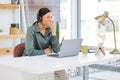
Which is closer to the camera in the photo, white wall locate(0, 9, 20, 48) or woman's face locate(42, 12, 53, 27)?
woman's face locate(42, 12, 53, 27)

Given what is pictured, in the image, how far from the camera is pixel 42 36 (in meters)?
3.12

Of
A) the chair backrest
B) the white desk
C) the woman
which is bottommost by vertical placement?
the white desk

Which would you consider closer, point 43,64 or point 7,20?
point 43,64

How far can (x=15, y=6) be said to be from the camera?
425 centimetres

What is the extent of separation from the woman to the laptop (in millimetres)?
358

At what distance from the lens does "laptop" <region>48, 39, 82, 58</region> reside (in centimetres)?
261

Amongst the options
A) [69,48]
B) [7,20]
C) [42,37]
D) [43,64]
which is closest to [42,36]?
[42,37]

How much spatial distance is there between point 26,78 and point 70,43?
25.8 inches

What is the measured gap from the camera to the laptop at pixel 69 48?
103 inches

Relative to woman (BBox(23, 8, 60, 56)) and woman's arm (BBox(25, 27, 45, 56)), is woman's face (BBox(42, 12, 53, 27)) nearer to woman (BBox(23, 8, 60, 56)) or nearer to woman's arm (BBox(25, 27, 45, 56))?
woman (BBox(23, 8, 60, 56))

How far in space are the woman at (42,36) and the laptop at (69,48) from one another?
1.18 ft

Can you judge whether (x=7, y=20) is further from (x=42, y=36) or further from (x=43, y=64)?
(x=43, y=64)

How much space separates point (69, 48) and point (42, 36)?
0.56m

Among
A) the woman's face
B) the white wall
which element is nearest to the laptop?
the woman's face
